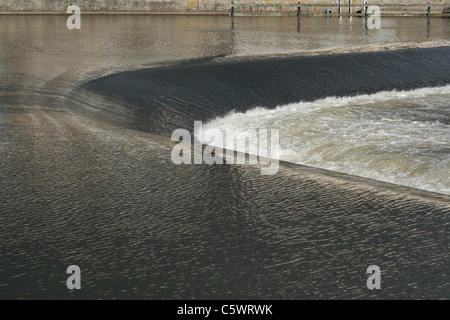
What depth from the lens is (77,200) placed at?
191 inches

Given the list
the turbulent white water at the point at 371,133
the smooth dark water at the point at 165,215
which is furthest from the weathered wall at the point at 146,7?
the smooth dark water at the point at 165,215

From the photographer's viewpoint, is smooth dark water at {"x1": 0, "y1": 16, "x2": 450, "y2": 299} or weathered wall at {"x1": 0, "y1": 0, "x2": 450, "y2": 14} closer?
smooth dark water at {"x1": 0, "y1": 16, "x2": 450, "y2": 299}

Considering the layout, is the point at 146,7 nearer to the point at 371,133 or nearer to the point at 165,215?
the point at 371,133

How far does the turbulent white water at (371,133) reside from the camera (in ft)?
21.7

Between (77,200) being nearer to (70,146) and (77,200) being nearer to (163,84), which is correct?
(70,146)

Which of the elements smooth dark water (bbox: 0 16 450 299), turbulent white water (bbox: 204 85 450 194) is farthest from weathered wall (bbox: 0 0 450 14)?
smooth dark water (bbox: 0 16 450 299)

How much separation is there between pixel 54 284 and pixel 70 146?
2.75m

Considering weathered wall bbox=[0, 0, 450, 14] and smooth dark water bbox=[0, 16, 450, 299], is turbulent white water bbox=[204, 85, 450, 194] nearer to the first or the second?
smooth dark water bbox=[0, 16, 450, 299]

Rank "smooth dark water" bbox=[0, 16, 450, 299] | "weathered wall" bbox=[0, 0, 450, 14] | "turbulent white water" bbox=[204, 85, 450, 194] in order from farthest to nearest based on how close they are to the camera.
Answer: "weathered wall" bbox=[0, 0, 450, 14] < "turbulent white water" bbox=[204, 85, 450, 194] < "smooth dark water" bbox=[0, 16, 450, 299]

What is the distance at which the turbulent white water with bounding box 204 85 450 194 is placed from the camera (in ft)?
21.7

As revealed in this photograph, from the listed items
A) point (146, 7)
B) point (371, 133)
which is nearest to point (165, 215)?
point (371, 133)

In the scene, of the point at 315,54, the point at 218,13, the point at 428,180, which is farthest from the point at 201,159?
the point at 218,13

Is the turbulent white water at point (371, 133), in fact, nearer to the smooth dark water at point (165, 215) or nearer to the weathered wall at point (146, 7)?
the smooth dark water at point (165, 215)

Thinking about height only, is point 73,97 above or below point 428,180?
above
